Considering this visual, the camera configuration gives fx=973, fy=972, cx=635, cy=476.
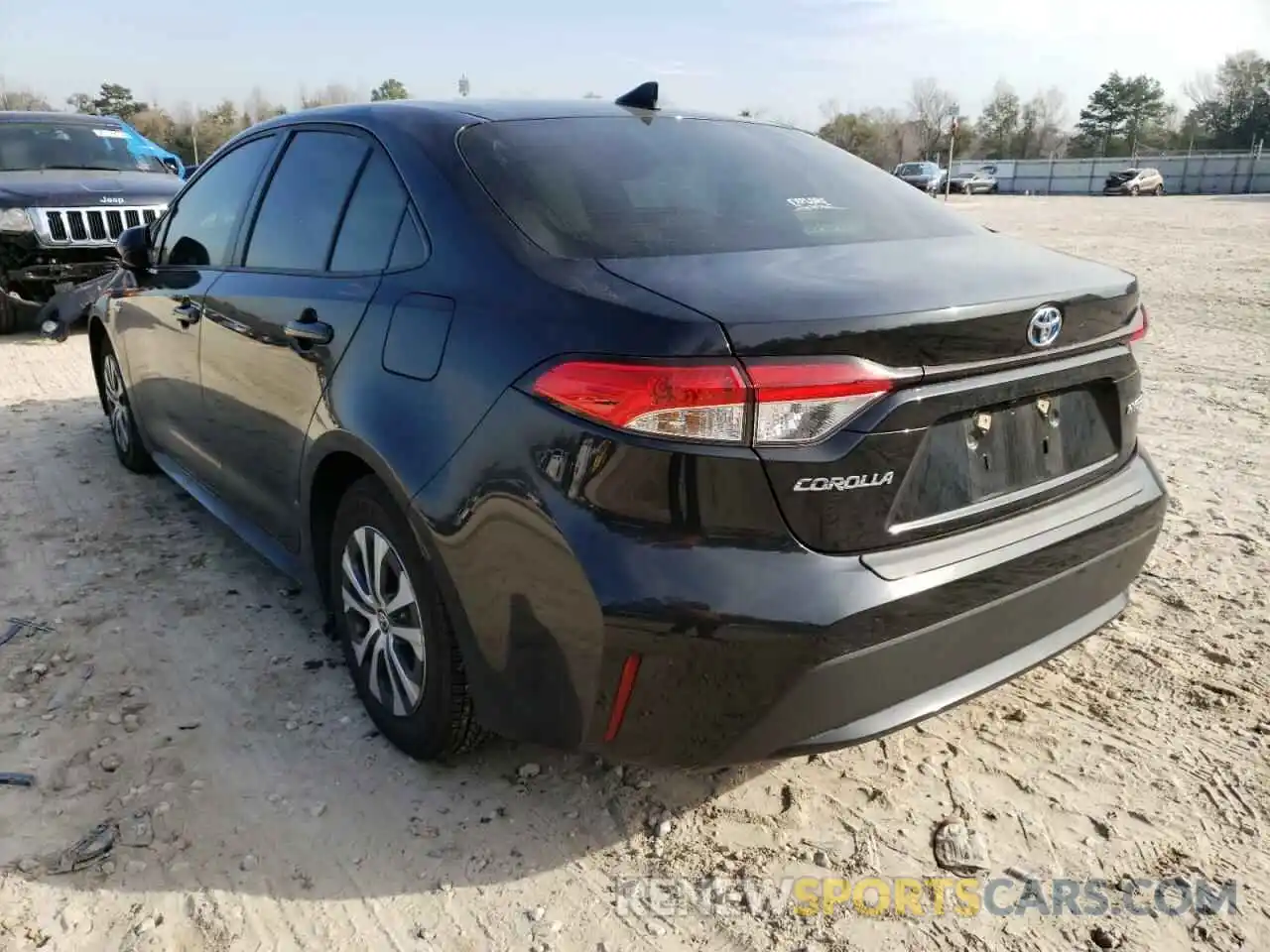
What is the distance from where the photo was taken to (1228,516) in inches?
166

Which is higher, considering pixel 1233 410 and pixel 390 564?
pixel 390 564

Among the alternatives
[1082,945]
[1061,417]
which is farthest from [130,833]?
[1061,417]

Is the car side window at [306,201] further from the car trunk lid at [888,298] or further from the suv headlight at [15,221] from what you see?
the suv headlight at [15,221]

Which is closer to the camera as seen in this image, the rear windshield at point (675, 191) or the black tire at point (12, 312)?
the rear windshield at point (675, 191)

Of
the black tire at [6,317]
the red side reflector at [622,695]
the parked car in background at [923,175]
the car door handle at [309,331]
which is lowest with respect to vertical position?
the parked car in background at [923,175]

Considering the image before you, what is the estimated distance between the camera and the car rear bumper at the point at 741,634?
6.12 ft

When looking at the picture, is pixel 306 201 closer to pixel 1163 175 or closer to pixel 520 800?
pixel 520 800

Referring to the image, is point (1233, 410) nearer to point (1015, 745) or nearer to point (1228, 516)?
point (1228, 516)

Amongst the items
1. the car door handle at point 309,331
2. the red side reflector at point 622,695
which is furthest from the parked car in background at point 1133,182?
the red side reflector at point 622,695

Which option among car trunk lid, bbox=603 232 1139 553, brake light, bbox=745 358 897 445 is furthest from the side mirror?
brake light, bbox=745 358 897 445

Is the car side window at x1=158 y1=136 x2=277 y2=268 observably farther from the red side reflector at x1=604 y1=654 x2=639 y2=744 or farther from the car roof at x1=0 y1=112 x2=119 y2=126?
the car roof at x1=0 y1=112 x2=119 y2=126

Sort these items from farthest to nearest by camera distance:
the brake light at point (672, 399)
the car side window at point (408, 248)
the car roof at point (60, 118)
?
the car roof at point (60, 118)
the car side window at point (408, 248)
the brake light at point (672, 399)

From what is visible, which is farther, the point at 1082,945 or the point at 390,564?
the point at 390,564

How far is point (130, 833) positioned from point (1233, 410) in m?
6.11
